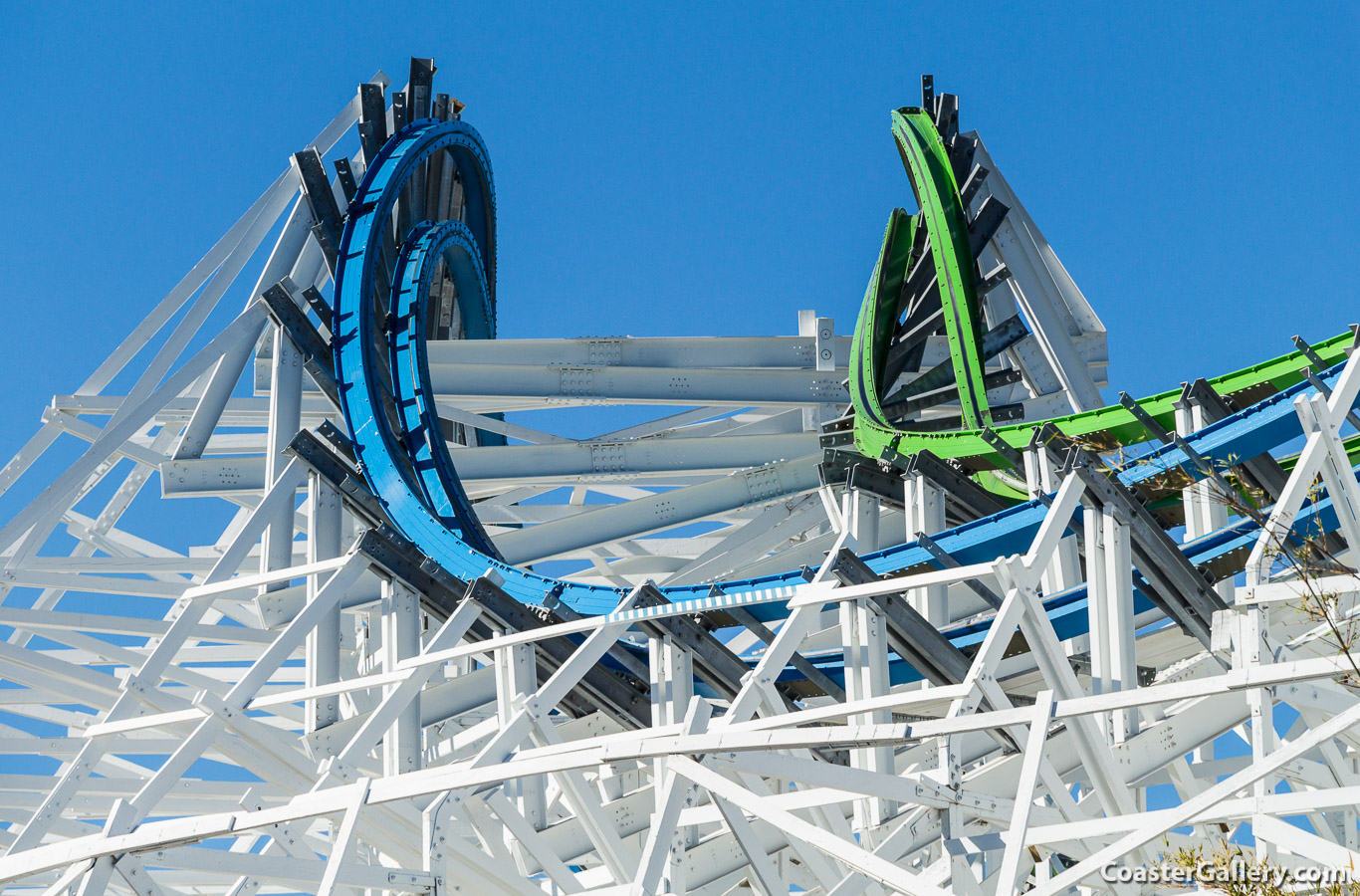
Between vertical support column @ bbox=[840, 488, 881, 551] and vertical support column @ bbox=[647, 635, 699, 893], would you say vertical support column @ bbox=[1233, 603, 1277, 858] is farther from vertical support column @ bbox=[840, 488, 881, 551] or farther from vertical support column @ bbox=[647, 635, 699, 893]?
vertical support column @ bbox=[840, 488, 881, 551]

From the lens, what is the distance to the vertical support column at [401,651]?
48.1ft

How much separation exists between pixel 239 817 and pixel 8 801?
9.25m

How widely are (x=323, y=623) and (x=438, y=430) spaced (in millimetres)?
2804

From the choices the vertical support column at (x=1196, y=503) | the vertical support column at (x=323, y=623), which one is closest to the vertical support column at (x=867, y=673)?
the vertical support column at (x=1196, y=503)

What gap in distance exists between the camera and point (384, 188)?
761 inches

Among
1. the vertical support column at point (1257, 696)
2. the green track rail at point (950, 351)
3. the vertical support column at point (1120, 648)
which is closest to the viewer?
the vertical support column at point (1257, 696)

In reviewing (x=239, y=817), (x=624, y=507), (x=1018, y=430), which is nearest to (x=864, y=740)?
(x=239, y=817)

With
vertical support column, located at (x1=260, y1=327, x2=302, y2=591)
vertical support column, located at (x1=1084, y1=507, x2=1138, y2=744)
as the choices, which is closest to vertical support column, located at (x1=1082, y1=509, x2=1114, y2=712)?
vertical support column, located at (x1=1084, y1=507, x2=1138, y2=744)

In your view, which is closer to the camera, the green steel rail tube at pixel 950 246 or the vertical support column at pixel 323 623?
the vertical support column at pixel 323 623

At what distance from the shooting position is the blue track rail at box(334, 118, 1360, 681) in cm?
1388

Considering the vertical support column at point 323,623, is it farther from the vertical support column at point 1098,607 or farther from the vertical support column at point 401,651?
the vertical support column at point 1098,607

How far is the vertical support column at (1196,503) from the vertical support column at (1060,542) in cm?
103

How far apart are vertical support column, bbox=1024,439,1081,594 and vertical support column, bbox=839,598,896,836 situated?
294 cm

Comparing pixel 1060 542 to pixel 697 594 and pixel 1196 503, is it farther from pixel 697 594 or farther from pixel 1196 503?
pixel 697 594
